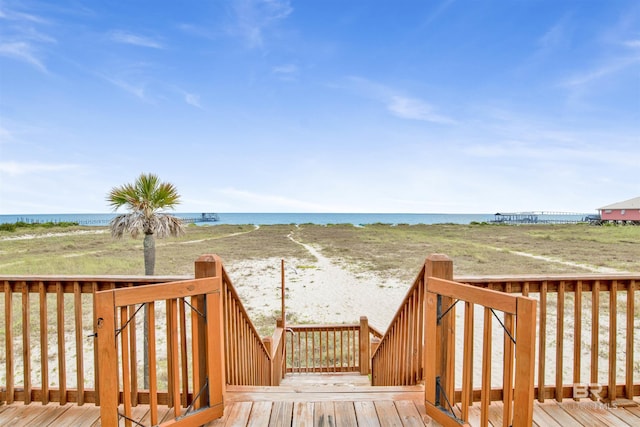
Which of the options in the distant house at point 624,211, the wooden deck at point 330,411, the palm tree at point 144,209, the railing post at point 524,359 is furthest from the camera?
the distant house at point 624,211

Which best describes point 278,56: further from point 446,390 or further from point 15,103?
point 446,390

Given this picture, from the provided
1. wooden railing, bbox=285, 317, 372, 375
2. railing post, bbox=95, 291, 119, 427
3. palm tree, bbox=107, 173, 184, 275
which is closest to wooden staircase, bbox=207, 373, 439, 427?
railing post, bbox=95, 291, 119, 427

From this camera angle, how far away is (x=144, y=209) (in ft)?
20.7

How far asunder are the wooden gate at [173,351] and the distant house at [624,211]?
67085 millimetres

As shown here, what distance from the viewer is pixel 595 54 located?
1367 centimetres

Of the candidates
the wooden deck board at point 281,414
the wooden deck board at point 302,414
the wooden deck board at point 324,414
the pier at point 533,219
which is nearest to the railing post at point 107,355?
the wooden deck board at point 281,414

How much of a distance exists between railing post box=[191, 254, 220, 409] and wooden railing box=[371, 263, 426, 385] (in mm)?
1612

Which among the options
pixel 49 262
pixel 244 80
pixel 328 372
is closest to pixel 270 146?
pixel 244 80

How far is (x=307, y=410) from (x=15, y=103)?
16360 mm

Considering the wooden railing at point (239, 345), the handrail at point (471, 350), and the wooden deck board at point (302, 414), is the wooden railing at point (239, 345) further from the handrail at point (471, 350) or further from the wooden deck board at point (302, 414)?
the handrail at point (471, 350)

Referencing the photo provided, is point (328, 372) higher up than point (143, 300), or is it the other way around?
point (143, 300)

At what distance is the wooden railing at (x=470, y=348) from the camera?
54.8 inches

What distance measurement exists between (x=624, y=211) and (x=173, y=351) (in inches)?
2703

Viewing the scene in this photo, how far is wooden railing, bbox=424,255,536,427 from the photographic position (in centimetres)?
139
